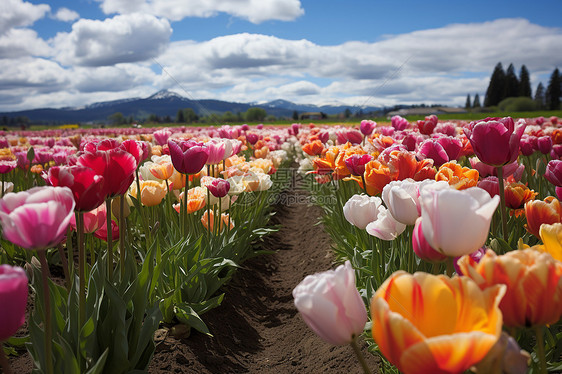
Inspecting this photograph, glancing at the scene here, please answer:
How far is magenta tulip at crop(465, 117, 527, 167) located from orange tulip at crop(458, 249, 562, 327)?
4.43ft

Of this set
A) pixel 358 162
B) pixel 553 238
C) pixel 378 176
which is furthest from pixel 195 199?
pixel 553 238

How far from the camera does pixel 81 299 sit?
5.88 feet

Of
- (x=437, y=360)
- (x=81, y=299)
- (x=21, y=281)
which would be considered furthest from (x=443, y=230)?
(x=81, y=299)

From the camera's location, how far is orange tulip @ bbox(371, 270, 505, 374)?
0.85 meters

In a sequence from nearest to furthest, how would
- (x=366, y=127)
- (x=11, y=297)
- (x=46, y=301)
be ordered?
1. (x=11, y=297)
2. (x=46, y=301)
3. (x=366, y=127)

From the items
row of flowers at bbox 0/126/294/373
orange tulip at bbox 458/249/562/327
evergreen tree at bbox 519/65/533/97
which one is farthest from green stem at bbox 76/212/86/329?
evergreen tree at bbox 519/65/533/97

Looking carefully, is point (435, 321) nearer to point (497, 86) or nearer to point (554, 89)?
point (554, 89)

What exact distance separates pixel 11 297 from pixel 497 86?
318ft

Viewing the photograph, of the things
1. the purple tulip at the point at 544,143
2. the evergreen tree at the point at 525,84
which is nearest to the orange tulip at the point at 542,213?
the purple tulip at the point at 544,143

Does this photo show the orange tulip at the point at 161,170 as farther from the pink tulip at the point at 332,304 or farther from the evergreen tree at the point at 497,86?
the evergreen tree at the point at 497,86

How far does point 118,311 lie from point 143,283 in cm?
21

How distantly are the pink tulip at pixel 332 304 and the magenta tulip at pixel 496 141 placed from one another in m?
1.45

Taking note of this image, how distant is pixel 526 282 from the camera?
97 cm

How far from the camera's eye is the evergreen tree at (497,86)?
8525cm
